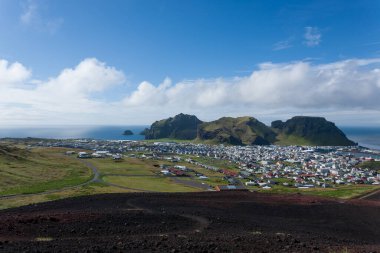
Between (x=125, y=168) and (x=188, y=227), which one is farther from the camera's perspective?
(x=125, y=168)

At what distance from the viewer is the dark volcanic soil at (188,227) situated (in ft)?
51.9

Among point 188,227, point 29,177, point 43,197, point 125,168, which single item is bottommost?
point 125,168

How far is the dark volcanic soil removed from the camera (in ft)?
51.9

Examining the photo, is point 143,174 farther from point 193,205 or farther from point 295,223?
point 295,223

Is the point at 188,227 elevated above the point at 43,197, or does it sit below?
above

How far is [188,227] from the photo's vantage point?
22500 mm

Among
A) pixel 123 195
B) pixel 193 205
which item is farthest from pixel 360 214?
pixel 123 195

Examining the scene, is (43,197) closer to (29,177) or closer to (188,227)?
(29,177)

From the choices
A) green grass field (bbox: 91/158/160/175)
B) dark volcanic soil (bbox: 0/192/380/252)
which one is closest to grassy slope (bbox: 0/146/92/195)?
green grass field (bbox: 91/158/160/175)

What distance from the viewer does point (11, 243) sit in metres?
15.4

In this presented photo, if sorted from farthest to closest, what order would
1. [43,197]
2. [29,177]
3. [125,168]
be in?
1. [125,168]
2. [29,177]
3. [43,197]

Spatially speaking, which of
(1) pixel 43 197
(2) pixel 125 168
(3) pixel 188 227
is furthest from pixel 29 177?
(3) pixel 188 227

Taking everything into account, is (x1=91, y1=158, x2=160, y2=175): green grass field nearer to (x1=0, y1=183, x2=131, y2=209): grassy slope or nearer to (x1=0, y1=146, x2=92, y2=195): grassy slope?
(x1=0, y1=146, x2=92, y2=195): grassy slope

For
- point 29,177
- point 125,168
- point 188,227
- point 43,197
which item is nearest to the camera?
point 188,227
